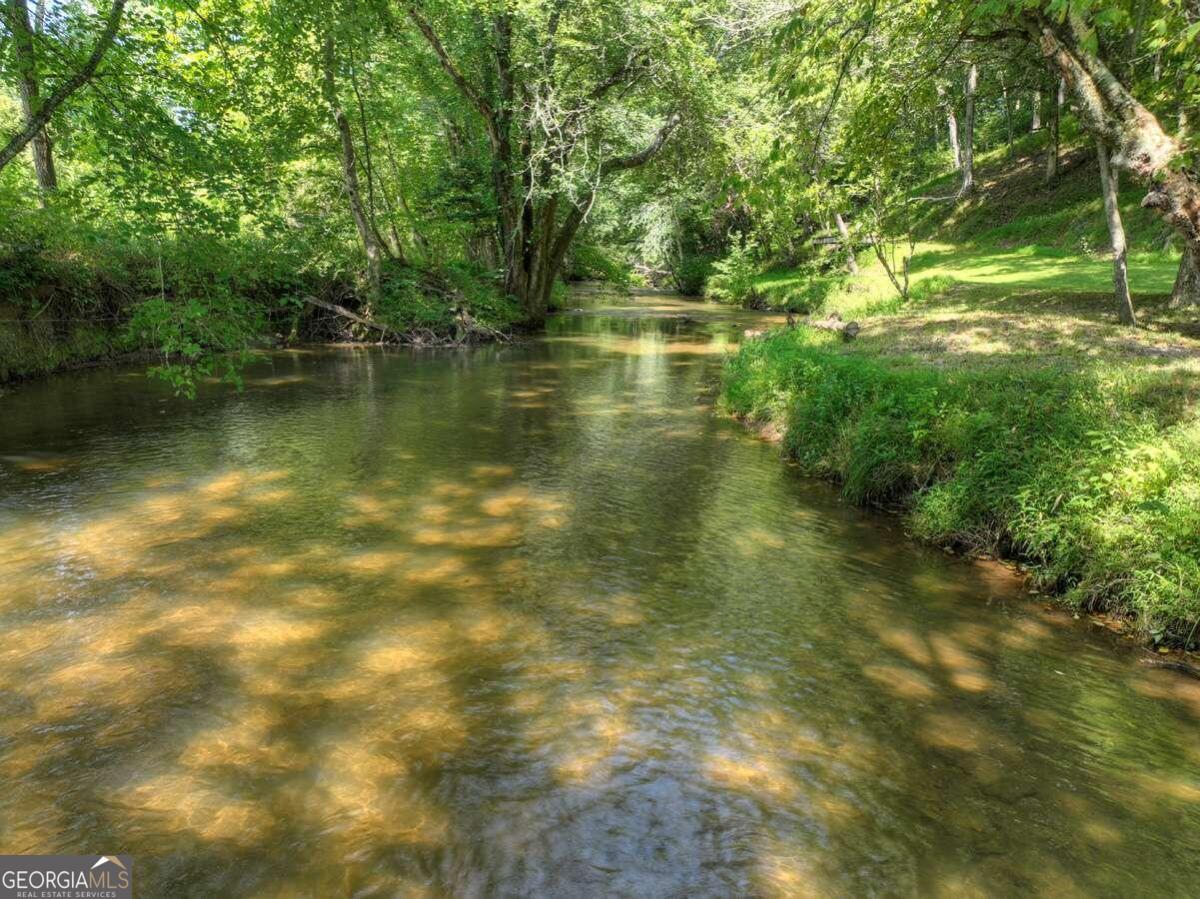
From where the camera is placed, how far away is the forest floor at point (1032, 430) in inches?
231

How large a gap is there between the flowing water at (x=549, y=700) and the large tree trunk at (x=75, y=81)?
409 centimetres

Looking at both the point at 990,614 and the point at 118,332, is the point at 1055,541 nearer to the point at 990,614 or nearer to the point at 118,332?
the point at 990,614

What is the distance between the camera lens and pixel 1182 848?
3.82 meters

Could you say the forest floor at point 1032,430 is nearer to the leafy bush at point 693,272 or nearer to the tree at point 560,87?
the tree at point 560,87

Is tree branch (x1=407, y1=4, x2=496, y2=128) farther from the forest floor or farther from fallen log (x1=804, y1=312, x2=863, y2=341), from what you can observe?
the forest floor

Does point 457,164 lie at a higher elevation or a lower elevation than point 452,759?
higher

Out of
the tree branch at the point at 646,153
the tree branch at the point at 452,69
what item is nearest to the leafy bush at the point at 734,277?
the tree branch at the point at 646,153

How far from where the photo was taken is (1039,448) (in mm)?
6992

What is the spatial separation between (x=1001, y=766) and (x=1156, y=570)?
8.21ft

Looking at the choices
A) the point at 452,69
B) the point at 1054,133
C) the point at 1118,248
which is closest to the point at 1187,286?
the point at 1118,248

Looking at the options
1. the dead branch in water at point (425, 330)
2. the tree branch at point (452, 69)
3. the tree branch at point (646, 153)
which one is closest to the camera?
the tree branch at point (452, 69)

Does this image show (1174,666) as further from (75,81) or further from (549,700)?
(75,81)

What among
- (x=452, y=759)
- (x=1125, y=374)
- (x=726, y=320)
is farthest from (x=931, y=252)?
(x=452, y=759)

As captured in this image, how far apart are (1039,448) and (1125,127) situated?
20.2 ft
